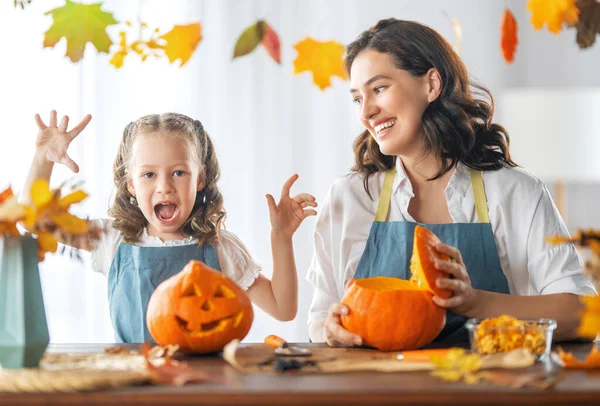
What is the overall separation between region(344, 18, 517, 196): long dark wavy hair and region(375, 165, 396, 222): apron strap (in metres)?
0.04

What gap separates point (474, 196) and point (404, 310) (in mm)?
547

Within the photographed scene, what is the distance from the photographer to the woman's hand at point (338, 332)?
1255 millimetres

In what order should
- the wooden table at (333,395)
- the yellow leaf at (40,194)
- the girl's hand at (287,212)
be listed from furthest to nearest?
the girl's hand at (287,212), the yellow leaf at (40,194), the wooden table at (333,395)

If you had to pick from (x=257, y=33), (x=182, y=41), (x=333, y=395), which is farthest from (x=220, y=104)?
(x=333, y=395)

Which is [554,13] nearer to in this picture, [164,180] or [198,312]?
[198,312]

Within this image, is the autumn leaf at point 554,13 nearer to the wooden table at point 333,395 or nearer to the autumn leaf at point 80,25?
the wooden table at point 333,395

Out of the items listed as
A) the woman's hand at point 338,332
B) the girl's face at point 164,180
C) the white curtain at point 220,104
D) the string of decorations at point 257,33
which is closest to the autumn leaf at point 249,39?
the string of decorations at point 257,33

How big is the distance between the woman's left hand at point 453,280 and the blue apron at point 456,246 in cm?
27

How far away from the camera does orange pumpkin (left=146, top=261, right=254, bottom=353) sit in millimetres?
1195

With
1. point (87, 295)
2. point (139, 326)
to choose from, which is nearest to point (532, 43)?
point (87, 295)

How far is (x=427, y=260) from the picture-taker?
48.4 inches

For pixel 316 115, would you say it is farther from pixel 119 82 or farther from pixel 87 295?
pixel 87 295

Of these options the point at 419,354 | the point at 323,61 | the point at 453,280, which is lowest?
the point at 419,354

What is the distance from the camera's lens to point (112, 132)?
112 inches
